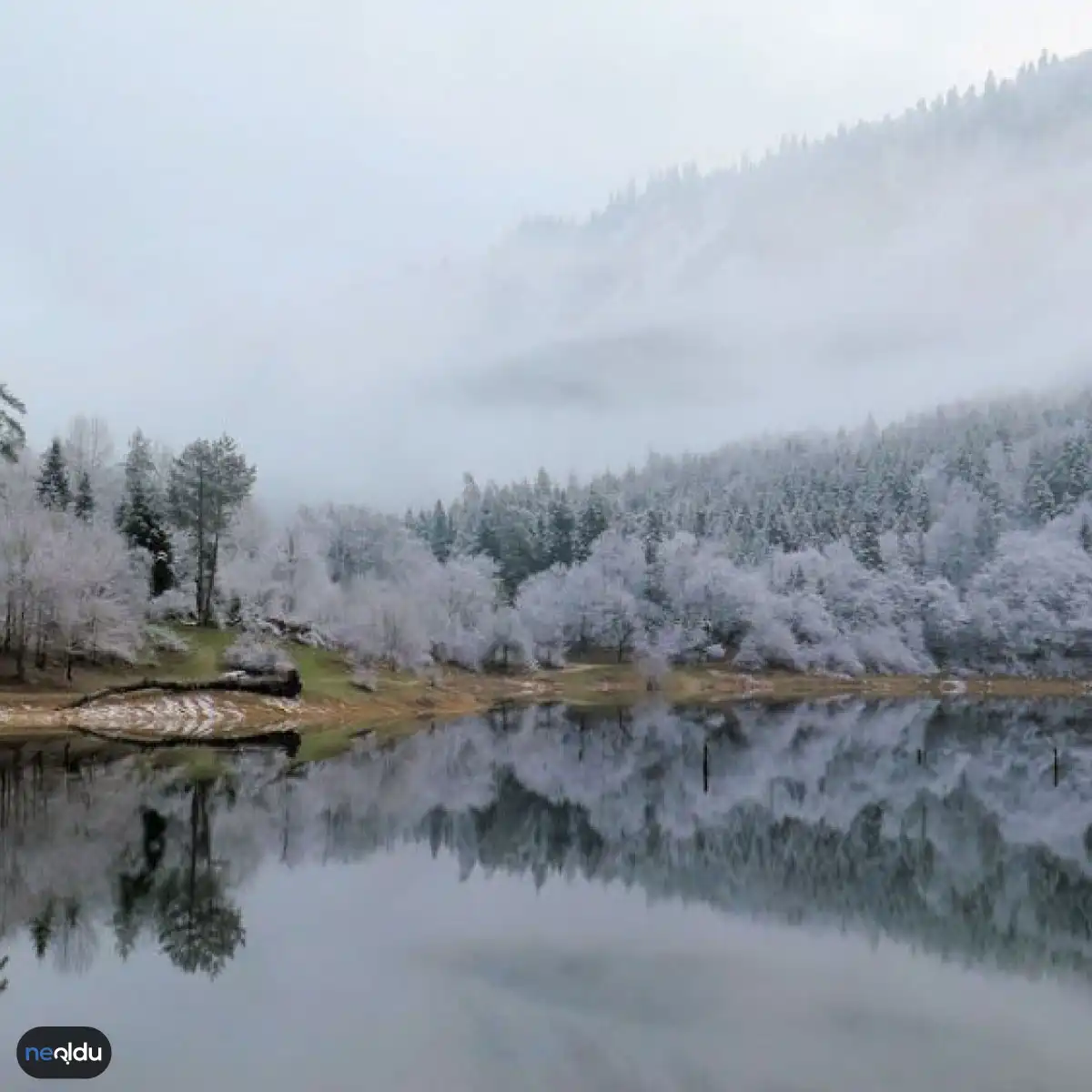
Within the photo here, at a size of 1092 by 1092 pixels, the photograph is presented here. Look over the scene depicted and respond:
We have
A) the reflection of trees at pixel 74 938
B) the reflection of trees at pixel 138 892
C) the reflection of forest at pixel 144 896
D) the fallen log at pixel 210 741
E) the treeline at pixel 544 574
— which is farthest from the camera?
the treeline at pixel 544 574

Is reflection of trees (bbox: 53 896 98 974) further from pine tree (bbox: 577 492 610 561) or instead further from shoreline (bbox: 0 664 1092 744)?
pine tree (bbox: 577 492 610 561)

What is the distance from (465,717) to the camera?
3364 inches

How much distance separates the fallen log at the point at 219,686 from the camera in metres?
65.8

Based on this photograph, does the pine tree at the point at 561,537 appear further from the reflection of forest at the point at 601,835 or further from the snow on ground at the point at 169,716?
the reflection of forest at the point at 601,835

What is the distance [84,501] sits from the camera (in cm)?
9019

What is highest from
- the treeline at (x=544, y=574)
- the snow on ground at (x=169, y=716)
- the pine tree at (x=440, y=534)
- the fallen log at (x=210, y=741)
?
the pine tree at (x=440, y=534)

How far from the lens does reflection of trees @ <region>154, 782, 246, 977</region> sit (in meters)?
21.4

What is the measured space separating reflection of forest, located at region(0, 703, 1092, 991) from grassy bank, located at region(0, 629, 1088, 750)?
1283 cm

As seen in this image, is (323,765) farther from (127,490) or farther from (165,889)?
(127,490)

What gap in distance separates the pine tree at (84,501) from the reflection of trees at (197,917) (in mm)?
65221

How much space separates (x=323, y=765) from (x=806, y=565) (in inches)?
4644

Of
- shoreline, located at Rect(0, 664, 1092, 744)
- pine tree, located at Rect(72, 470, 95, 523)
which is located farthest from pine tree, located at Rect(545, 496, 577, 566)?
pine tree, located at Rect(72, 470, 95, 523)

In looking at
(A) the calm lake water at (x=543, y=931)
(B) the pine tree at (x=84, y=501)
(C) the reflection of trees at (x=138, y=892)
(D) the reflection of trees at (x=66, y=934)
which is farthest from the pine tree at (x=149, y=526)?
(D) the reflection of trees at (x=66, y=934)

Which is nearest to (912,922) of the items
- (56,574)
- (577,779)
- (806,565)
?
(577,779)
